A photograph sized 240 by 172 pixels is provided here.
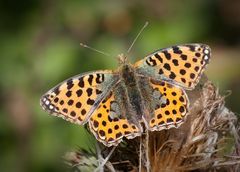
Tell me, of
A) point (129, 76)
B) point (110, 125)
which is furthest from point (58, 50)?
point (110, 125)

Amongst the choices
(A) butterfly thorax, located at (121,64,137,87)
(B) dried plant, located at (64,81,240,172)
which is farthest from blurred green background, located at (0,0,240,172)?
(B) dried plant, located at (64,81,240,172)

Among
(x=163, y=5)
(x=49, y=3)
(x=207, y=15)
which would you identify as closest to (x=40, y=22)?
(x=49, y=3)

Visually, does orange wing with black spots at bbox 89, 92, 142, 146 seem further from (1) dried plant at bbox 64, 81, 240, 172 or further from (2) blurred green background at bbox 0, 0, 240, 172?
(2) blurred green background at bbox 0, 0, 240, 172

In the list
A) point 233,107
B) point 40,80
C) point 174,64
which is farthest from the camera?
point 233,107

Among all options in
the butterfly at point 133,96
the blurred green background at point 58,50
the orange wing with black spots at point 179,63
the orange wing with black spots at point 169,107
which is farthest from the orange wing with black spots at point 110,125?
the blurred green background at point 58,50

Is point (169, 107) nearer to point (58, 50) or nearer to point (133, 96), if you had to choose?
point (133, 96)

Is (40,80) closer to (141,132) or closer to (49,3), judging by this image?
(49,3)
